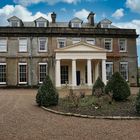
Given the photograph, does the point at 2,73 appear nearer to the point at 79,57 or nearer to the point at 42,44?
the point at 42,44

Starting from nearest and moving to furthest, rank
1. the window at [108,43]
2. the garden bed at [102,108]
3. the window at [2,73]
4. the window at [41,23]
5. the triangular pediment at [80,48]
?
the garden bed at [102,108]
the triangular pediment at [80,48]
the window at [2,73]
the window at [108,43]
the window at [41,23]

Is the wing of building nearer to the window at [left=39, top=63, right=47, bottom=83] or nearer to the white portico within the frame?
the window at [left=39, top=63, right=47, bottom=83]

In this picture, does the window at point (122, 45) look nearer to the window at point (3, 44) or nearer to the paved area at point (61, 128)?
the window at point (3, 44)

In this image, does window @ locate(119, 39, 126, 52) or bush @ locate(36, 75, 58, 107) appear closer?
bush @ locate(36, 75, 58, 107)

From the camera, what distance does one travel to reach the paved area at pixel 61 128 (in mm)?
8375

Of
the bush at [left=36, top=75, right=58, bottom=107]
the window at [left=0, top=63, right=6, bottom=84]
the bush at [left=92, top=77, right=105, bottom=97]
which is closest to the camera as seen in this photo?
the bush at [left=36, top=75, right=58, bottom=107]

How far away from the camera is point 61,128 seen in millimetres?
9594

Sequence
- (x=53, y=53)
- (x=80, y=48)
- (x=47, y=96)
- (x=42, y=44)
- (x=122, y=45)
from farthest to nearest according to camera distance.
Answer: (x=122, y=45), (x=42, y=44), (x=53, y=53), (x=80, y=48), (x=47, y=96)

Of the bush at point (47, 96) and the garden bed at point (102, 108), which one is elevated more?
the bush at point (47, 96)

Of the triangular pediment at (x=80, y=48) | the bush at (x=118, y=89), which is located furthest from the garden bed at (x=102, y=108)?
the triangular pediment at (x=80, y=48)

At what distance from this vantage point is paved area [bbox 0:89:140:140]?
8375 mm

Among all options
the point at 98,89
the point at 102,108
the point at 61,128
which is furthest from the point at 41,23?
the point at 61,128

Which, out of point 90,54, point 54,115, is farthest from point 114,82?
point 90,54

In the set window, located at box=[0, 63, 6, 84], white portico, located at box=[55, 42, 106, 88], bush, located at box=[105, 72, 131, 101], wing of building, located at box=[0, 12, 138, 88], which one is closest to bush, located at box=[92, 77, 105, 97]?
bush, located at box=[105, 72, 131, 101]
